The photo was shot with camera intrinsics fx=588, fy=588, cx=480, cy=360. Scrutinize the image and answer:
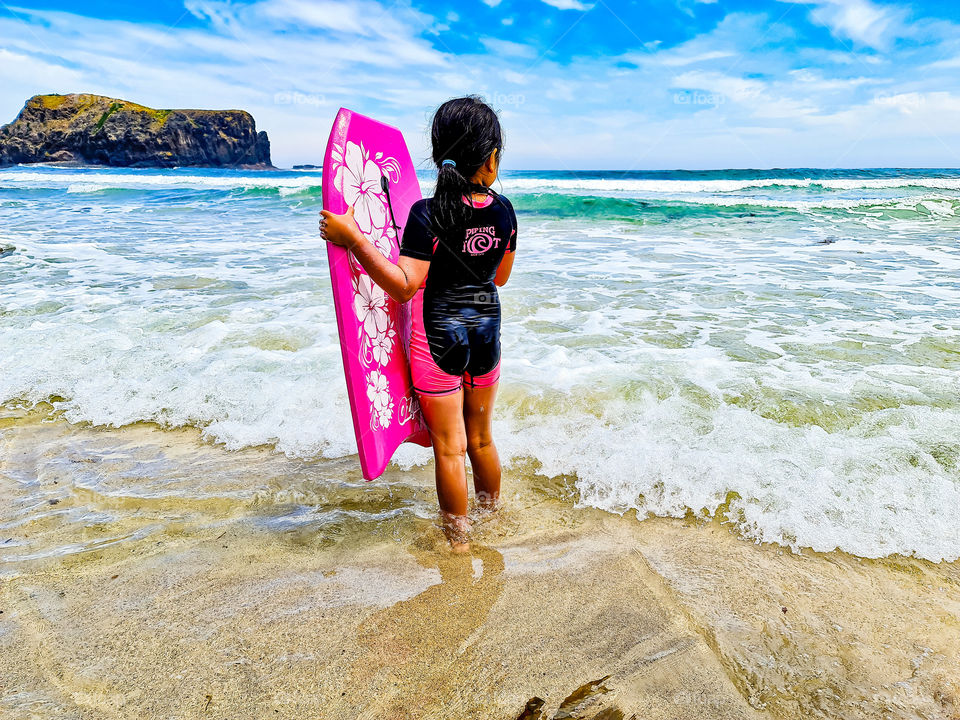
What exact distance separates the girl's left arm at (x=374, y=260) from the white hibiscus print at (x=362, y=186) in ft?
1.14

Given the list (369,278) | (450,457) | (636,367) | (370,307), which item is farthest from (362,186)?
(636,367)

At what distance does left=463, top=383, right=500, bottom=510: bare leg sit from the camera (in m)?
2.34

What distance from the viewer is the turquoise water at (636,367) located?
2.78 metres

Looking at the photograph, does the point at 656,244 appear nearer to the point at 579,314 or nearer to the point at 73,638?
the point at 579,314

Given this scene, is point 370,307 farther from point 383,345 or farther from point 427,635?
point 427,635

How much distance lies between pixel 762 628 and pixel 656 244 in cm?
967

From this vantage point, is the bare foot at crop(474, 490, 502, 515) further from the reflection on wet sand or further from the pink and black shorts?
the pink and black shorts

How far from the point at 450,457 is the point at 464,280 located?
2.26 feet

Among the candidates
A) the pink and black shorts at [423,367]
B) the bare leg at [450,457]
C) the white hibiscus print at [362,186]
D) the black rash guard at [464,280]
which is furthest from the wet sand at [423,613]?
the white hibiscus print at [362,186]

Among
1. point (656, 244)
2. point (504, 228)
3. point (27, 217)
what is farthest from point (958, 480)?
point (27, 217)

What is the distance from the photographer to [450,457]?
2293mm

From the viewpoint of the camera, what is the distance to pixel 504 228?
2.10 m

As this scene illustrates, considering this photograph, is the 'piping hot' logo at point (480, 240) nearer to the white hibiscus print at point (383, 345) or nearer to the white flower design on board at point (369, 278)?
the white flower design on board at point (369, 278)

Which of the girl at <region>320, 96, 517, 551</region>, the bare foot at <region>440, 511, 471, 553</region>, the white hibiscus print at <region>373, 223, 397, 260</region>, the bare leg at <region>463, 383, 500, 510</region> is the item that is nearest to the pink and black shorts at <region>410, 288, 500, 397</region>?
the girl at <region>320, 96, 517, 551</region>
